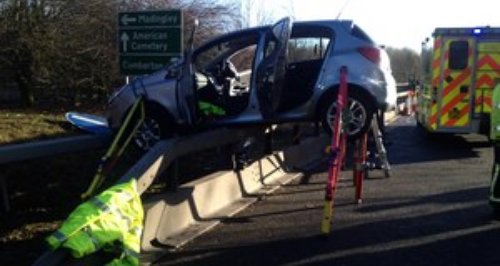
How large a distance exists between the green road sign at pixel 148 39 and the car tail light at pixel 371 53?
249cm

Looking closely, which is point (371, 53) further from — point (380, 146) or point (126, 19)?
point (126, 19)

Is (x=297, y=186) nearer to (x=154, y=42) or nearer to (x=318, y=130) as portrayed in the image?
(x=154, y=42)

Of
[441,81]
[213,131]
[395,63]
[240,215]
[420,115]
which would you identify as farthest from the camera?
[395,63]

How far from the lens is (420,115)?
68.6 ft

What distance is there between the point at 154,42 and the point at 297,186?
289 centimetres

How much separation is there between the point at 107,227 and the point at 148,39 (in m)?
5.56

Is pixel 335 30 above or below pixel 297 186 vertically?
above

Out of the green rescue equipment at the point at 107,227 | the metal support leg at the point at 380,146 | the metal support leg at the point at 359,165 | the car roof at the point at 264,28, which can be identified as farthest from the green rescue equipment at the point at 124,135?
the metal support leg at the point at 380,146

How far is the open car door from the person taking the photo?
1040 cm

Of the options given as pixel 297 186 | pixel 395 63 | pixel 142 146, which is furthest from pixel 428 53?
pixel 395 63

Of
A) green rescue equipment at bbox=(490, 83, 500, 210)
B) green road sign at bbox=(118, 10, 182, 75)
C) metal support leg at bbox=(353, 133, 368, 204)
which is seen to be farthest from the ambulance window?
green rescue equipment at bbox=(490, 83, 500, 210)

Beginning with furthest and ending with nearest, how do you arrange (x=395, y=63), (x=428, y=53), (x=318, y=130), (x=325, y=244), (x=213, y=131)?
(x=395, y=63)
(x=428, y=53)
(x=318, y=130)
(x=213, y=131)
(x=325, y=244)

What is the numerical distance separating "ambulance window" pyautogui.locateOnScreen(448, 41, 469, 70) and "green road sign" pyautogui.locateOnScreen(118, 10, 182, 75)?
7.81 meters

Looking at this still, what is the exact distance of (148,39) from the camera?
11.4 meters
